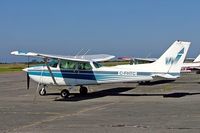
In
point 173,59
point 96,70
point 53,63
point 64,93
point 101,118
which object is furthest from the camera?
point 53,63

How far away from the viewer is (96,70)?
21.8 metres

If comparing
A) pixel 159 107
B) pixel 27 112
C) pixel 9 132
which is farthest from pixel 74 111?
pixel 9 132

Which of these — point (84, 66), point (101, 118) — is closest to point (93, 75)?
point (84, 66)

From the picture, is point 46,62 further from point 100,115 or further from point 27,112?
point 100,115

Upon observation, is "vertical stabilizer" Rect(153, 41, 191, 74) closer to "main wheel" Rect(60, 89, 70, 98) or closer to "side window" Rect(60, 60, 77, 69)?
"side window" Rect(60, 60, 77, 69)

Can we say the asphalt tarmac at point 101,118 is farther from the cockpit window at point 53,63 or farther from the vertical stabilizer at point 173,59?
the cockpit window at point 53,63

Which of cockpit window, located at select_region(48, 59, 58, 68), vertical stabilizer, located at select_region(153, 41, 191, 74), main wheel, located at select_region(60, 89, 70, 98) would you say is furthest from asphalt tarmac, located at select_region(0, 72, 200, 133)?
cockpit window, located at select_region(48, 59, 58, 68)

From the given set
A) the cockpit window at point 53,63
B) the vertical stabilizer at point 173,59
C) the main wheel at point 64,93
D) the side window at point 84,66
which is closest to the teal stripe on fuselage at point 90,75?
the side window at point 84,66

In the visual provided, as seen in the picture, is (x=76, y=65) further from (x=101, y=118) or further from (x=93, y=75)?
(x=101, y=118)

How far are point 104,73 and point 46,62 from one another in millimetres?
2920

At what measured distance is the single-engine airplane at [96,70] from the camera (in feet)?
68.4

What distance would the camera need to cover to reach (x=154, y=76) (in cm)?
2067

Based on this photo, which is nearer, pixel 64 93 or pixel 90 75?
pixel 64 93

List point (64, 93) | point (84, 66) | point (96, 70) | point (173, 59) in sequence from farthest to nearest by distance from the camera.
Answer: point (84, 66) < point (96, 70) < point (64, 93) < point (173, 59)
